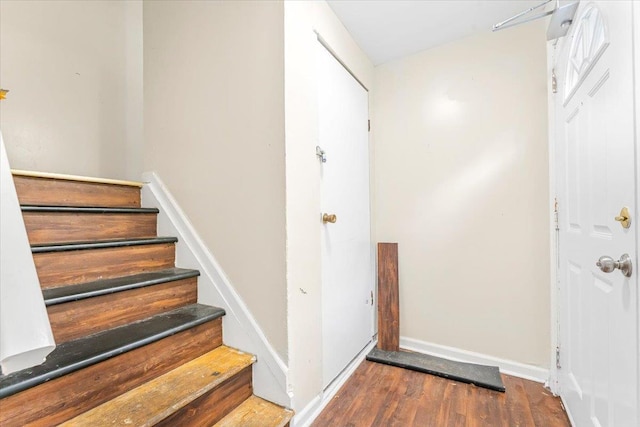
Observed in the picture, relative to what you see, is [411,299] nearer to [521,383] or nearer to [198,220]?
[521,383]

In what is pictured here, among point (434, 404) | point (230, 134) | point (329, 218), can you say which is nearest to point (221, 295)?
point (329, 218)

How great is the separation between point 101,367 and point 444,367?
1.94 m

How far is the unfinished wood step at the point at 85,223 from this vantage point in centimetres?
123

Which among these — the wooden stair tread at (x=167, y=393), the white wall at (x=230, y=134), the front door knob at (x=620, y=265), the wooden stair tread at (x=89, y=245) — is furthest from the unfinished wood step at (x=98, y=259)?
the front door knob at (x=620, y=265)

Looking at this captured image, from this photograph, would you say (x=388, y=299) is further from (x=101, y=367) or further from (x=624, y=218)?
(x=101, y=367)

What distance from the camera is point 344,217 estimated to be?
6.35 feet

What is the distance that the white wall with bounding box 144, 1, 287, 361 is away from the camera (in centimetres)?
134

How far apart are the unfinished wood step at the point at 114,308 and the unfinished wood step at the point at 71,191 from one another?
2.07ft

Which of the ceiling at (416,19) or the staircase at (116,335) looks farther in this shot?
the ceiling at (416,19)

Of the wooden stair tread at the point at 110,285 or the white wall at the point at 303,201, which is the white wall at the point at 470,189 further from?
the wooden stair tread at the point at 110,285

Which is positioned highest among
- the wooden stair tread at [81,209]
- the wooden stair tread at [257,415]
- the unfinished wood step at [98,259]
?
the wooden stair tread at [81,209]

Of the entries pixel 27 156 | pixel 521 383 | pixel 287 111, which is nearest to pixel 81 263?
pixel 287 111

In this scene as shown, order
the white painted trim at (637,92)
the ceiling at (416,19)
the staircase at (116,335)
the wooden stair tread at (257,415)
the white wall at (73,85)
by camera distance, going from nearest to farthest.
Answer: the white painted trim at (637,92), the staircase at (116,335), the wooden stair tread at (257,415), the ceiling at (416,19), the white wall at (73,85)

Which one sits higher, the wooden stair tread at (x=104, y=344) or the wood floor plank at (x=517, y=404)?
the wooden stair tread at (x=104, y=344)
